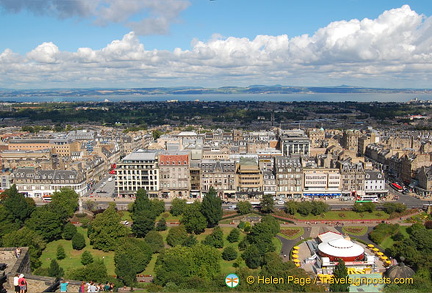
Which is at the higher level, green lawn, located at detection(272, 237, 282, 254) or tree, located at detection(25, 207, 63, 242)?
tree, located at detection(25, 207, 63, 242)

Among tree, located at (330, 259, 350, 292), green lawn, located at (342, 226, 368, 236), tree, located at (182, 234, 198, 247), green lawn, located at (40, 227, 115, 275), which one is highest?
tree, located at (330, 259, 350, 292)

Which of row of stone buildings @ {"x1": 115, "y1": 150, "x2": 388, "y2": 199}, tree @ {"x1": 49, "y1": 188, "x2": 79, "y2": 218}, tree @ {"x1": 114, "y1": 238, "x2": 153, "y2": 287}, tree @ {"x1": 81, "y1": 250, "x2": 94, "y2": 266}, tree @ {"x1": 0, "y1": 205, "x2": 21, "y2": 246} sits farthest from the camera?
row of stone buildings @ {"x1": 115, "y1": 150, "x2": 388, "y2": 199}

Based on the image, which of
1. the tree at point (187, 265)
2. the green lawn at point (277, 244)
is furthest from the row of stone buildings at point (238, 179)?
the tree at point (187, 265)

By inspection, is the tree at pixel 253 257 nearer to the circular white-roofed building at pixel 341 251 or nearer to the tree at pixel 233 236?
the tree at pixel 233 236

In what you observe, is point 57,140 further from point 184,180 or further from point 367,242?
point 367,242

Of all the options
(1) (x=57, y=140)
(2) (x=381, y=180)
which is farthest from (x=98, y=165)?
(2) (x=381, y=180)

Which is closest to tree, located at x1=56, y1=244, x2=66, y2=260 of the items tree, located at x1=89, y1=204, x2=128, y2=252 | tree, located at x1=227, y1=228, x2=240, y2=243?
tree, located at x1=89, y1=204, x2=128, y2=252

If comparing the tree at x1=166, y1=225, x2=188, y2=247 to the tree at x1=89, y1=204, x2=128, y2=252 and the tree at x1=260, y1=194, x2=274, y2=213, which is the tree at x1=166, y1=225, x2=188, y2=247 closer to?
the tree at x1=89, y1=204, x2=128, y2=252
